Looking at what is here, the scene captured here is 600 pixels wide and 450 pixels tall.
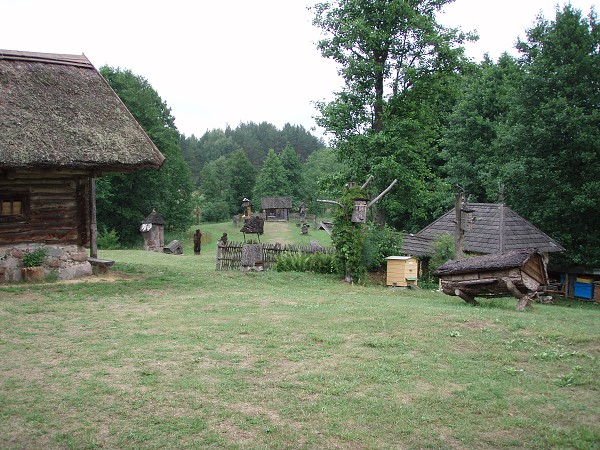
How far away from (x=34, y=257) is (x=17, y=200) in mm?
1586

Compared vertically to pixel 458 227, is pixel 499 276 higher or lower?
lower

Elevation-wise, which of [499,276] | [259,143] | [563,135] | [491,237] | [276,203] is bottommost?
[499,276]

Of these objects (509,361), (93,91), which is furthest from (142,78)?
(509,361)

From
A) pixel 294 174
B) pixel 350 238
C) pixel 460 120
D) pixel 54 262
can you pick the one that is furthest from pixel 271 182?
pixel 54 262

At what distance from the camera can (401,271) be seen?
17469mm

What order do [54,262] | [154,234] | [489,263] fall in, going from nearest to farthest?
1. [489,263]
2. [54,262]
3. [154,234]

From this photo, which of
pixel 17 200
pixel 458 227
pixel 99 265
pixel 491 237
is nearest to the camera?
pixel 17 200

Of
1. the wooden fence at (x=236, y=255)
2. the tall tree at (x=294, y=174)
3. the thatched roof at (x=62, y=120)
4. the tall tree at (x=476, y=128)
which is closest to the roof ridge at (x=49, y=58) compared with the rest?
the thatched roof at (x=62, y=120)

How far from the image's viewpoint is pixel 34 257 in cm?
1390

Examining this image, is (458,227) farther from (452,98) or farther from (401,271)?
(452,98)

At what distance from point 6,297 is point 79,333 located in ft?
13.7

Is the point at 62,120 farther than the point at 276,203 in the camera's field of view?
No

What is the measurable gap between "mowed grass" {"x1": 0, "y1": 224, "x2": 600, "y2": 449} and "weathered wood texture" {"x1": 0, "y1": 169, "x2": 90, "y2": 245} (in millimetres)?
3321

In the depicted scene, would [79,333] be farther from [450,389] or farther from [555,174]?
[555,174]
